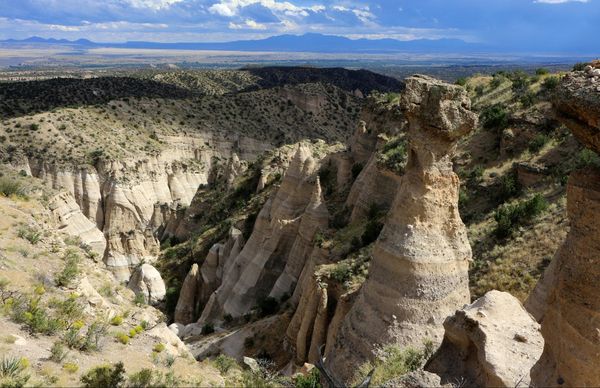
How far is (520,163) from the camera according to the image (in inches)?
787

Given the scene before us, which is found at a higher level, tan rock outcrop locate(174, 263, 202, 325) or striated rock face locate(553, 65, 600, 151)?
striated rock face locate(553, 65, 600, 151)

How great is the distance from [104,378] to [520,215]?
576 inches

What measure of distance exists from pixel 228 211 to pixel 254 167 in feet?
15.4

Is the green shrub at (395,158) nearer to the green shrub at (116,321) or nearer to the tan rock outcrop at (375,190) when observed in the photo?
the tan rock outcrop at (375,190)

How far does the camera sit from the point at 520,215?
56.6 ft

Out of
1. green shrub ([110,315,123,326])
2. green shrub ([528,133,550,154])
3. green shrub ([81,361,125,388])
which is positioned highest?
green shrub ([528,133,550,154])

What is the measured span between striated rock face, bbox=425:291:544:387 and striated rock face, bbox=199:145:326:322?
1351cm

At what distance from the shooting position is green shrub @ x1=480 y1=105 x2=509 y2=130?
22891mm

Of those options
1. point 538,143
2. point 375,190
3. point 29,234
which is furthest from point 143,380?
point 538,143

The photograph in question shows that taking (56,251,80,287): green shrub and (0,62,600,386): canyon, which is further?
(56,251,80,287): green shrub

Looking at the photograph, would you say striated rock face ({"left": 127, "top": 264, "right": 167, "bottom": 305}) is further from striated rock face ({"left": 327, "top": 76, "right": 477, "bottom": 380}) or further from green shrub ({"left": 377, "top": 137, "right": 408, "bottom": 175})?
striated rock face ({"left": 327, "top": 76, "right": 477, "bottom": 380})

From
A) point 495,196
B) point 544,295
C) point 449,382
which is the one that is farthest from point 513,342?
point 495,196

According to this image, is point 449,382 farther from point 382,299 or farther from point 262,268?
point 262,268

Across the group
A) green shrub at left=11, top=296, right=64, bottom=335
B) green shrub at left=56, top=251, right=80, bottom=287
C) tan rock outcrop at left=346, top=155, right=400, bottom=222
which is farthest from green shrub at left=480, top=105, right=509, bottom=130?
green shrub at left=11, top=296, right=64, bottom=335
